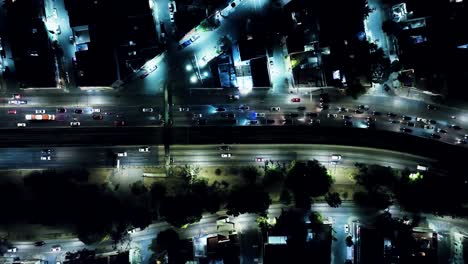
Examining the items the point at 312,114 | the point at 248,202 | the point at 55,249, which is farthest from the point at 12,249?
the point at 312,114

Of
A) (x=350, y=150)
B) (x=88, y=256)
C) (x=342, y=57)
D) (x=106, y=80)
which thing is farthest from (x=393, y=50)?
(x=88, y=256)

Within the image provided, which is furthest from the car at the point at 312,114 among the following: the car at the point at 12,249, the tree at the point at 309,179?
the car at the point at 12,249

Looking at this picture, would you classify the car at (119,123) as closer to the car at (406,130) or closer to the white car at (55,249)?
the white car at (55,249)

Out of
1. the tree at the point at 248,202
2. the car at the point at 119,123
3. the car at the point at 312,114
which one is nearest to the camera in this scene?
the tree at the point at 248,202

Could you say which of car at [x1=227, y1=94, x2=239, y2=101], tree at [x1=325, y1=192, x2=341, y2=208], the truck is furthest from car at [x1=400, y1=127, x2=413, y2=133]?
the truck

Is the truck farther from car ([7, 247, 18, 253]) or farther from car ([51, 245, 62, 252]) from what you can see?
car ([7, 247, 18, 253])

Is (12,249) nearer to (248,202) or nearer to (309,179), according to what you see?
(248,202)
